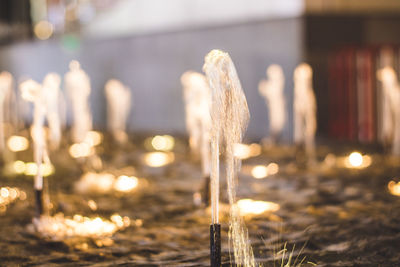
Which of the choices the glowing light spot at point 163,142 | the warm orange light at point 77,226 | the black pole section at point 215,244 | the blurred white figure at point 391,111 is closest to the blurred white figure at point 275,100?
the glowing light spot at point 163,142

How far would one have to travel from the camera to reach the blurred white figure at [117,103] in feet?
67.6

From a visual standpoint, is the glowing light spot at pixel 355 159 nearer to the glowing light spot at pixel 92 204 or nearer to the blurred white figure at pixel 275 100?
the blurred white figure at pixel 275 100

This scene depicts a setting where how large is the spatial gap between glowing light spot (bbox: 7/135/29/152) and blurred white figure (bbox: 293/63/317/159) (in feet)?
20.1

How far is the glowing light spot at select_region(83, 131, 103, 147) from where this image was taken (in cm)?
1493

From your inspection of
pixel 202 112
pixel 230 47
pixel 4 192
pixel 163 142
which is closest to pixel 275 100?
pixel 230 47

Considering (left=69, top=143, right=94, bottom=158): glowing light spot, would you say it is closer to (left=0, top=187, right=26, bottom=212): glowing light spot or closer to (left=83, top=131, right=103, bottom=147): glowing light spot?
(left=83, top=131, right=103, bottom=147): glowing light spot

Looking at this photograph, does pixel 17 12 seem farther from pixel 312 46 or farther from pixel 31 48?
pixel 312 46

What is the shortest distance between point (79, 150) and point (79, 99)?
249 inches

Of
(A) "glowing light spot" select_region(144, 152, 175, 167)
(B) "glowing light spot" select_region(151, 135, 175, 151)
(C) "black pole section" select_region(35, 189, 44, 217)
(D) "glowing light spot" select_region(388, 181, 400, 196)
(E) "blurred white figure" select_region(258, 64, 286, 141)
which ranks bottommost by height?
(C) "black pole section" select_region(35, 189, 44, 217)

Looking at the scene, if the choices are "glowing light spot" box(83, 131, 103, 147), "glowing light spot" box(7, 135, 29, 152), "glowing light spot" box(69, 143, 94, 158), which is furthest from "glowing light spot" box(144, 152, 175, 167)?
"glowing light spot" box(7, 135, 29, 152)

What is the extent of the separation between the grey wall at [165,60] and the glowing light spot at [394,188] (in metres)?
6.37

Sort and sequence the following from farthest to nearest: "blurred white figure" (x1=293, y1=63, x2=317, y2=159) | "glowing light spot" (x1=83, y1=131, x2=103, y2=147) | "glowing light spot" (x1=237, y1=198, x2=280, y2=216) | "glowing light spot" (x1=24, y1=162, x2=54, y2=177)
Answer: "glowing light spot" (x1=83, y1=131, x2=103, y2=147) → "blurred white figure" (x1=293, y1=63, x2=317, y2=159) → "glowing light spot" (x1=24, y1=162, x2=54, y2=177) → "glowing light spot" (x1=237, y1=198, x2=280, y2=216)

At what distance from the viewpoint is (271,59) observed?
15.4m

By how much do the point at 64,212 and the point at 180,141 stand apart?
830 centimetres
